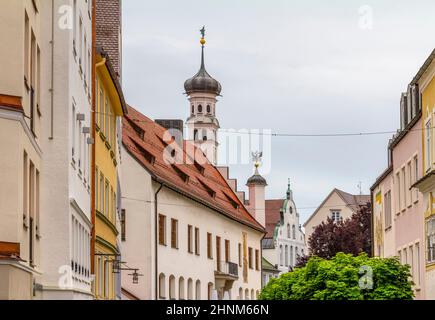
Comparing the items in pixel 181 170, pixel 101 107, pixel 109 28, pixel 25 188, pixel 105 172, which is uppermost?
pixel 109 28

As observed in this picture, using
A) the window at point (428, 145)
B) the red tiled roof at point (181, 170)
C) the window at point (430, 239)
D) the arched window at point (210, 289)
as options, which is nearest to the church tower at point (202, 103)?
the red tiled roof at point (181, 170)

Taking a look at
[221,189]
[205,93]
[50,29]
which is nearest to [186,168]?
[221,189]

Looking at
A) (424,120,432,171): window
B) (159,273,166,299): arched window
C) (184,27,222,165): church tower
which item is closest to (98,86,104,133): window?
(424,120,432,171): window

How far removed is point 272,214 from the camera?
473 feet

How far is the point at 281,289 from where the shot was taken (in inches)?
1809

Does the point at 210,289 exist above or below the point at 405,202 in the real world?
below

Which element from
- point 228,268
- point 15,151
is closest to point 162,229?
point 228,268

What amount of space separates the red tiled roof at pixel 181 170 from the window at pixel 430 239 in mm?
15398

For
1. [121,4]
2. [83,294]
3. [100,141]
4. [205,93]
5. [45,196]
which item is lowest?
[83,294]

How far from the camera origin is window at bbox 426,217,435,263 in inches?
1543

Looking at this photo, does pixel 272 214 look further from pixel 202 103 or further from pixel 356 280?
pixel 356 280

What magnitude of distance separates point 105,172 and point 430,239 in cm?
1045

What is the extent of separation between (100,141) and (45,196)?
1039 cm

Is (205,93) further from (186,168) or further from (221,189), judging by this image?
(186,168)
